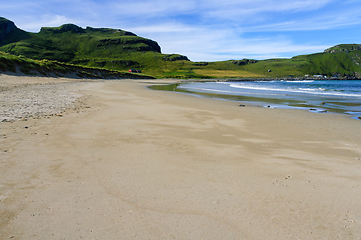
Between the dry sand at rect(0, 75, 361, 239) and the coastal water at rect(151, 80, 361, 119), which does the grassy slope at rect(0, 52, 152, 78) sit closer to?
the coastal water at rect(151, 80, 361, 119)

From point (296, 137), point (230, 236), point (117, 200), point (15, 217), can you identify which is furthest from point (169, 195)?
point (296, 137)

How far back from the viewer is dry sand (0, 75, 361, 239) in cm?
303

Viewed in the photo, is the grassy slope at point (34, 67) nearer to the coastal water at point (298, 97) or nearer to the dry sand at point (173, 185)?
the coastal water at point (298, 97)

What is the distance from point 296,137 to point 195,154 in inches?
186

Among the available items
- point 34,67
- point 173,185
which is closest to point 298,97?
point 173,185


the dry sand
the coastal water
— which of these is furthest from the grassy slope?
the dry sand

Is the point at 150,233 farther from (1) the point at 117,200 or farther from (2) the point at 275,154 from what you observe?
(2) the point at 275,154

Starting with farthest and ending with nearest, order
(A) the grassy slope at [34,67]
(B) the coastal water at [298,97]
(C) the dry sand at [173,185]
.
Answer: (A) the grassy slope at [34,67] → (B) the coastal water at [298,97] → (C) the dry sand at [173,185]

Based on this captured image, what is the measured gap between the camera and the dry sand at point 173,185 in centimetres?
303

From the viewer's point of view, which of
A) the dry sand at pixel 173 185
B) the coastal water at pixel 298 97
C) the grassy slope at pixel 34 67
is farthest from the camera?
the grassy slope at pixel 34 67

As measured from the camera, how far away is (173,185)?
14.0ft

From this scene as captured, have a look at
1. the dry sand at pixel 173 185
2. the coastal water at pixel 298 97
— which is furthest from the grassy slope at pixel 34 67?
the dry sand at pixel 173 185

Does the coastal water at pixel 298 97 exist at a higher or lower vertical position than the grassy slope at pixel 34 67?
lower

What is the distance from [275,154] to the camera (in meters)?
6.29
